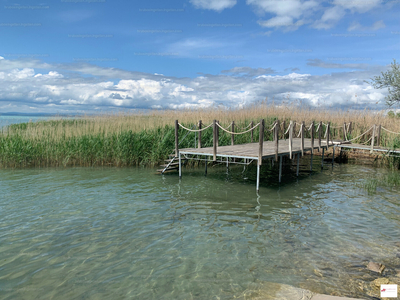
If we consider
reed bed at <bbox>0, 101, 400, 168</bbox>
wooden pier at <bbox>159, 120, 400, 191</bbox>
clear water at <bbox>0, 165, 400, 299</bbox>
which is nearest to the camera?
clear water at <bbox>0, 165, 400, 299</bbox>

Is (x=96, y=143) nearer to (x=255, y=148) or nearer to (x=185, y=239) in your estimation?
(x=255, y=148)

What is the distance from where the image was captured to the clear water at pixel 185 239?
4051 millimetres

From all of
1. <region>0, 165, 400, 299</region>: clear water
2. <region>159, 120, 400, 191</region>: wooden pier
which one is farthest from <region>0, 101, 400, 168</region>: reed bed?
<region>0, 165, 400, 299</region>: clear water

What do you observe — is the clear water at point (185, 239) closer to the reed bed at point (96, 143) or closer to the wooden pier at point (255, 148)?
the wooden pier at point (255, 148)

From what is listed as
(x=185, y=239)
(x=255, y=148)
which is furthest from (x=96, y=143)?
(x=185, y=239)

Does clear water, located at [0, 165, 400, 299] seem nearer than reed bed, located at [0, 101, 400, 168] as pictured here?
Yes

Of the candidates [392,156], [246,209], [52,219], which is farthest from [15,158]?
[392,156]

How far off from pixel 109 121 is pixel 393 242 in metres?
13.4

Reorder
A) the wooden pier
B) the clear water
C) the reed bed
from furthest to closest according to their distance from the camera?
1. the reed bed
2. the wooden pier
3. the clear water

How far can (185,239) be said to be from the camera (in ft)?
18.0

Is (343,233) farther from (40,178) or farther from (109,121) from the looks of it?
(109,121)

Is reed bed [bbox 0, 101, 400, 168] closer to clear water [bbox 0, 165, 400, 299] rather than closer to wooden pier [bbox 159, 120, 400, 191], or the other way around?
wooden pier [bbox 159, 120, 400, 191]

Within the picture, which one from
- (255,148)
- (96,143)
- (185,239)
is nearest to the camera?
(185,239)

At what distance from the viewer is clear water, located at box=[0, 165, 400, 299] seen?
13.3 ft
